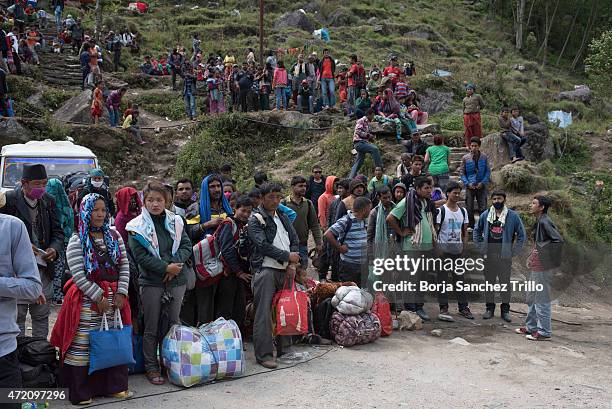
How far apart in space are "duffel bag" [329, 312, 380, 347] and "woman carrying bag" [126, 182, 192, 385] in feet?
7.12

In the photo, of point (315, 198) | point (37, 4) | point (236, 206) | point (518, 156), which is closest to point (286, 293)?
point (236, 206)

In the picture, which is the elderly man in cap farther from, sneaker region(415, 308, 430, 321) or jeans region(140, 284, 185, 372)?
sneaker region(415, 308, 430, 321)

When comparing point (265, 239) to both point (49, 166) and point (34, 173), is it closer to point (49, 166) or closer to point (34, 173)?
point (34, 173)

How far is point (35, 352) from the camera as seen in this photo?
5.61 meters

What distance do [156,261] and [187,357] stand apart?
0.94 m

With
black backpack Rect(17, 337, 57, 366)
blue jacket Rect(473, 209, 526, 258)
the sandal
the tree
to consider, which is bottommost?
the sandal

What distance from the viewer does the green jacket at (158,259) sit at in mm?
6086

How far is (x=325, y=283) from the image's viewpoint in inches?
328

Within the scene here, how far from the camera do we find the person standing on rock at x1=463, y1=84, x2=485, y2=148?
51.6ft

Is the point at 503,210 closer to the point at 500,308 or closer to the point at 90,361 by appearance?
the point at 500,308

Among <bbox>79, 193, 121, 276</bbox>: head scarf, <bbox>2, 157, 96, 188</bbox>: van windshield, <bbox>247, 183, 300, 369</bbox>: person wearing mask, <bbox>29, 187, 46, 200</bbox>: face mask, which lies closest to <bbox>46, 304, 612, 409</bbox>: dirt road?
<bbox>247, 183, 300, 369</bbox>: person wearing mask

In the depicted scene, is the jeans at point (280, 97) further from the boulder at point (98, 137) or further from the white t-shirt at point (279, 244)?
the white t-shirt at point (279, 244)

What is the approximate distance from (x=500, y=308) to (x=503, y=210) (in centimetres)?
158

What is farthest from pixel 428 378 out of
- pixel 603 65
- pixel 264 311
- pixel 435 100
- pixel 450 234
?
pixel 603 65
